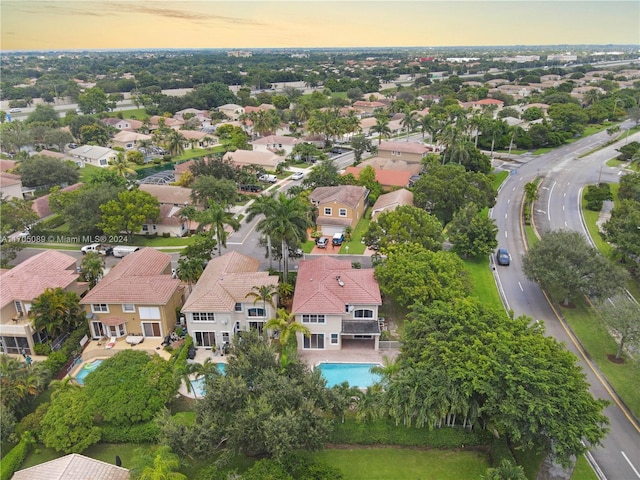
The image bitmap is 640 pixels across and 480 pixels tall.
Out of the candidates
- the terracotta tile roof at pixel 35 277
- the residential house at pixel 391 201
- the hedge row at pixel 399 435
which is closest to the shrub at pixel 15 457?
the terracotta tile roof at pixel 35 277

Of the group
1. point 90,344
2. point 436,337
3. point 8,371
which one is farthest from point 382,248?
point 8,371

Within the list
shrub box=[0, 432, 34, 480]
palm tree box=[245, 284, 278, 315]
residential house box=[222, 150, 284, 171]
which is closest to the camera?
shrub box=[0, 432, 34, 480]

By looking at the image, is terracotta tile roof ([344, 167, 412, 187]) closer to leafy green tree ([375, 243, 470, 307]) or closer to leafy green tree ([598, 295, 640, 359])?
leafy green tree ([375, 243, 470, 307])

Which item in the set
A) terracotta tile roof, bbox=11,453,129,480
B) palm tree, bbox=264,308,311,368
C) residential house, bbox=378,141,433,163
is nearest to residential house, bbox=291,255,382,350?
palm tree, bbox=264,308,311,368

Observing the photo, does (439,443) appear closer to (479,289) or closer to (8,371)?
(479,289)

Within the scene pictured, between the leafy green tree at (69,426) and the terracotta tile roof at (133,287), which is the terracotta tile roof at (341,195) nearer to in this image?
the terracotta tile roof at (133,287)

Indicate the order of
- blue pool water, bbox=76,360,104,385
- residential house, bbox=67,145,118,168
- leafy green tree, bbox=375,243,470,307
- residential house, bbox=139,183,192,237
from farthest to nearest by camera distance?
residential house, bbox=67,145,118,168
residential house, bbox=139,183,192,237
leafy green tree, bbox=375,243,470,307
blue pool water, bbox=76,360,104,385

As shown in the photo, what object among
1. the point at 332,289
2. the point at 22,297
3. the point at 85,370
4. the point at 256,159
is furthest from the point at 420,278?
the point at 256,159
